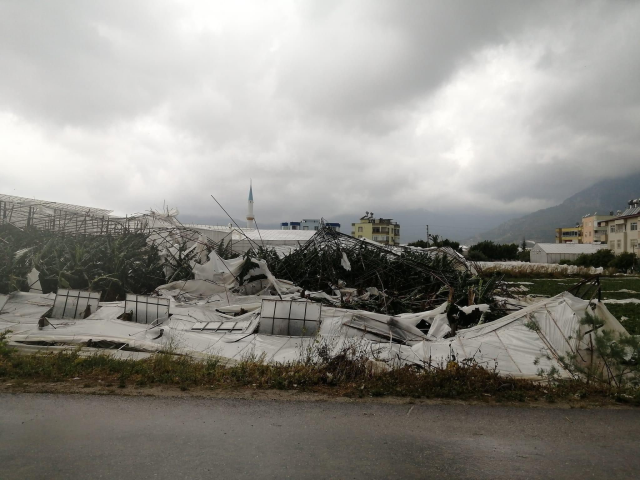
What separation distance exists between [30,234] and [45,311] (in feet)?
20.2

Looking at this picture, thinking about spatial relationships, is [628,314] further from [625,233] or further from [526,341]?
[625,233]

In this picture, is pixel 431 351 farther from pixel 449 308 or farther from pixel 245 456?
pixel 245 456

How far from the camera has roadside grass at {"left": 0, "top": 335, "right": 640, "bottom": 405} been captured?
5.22 metres

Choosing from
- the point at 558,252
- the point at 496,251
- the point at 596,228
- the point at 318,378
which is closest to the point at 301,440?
the point at 318,378

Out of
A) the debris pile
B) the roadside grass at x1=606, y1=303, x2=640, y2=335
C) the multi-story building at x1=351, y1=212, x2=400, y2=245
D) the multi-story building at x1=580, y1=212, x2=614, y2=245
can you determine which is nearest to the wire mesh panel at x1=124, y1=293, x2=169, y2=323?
the debris pile

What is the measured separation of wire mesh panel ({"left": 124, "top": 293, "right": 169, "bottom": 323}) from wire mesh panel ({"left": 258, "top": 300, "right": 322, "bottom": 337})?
2.40m

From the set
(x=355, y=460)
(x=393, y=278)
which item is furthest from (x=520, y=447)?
(x=393, y=278)

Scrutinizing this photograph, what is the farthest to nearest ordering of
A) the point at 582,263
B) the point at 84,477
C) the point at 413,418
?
the point at 582,263, the point at 413,418, the point at 84,477

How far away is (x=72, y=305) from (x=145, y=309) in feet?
4.91

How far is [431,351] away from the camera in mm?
6715

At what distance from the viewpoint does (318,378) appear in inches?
222

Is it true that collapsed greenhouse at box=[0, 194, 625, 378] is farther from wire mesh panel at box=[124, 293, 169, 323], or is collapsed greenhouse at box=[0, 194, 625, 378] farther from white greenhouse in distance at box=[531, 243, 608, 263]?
white greenhouse in distance at box=[531, 243, 608, 263]

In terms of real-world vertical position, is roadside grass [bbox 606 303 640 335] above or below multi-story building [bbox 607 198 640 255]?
below

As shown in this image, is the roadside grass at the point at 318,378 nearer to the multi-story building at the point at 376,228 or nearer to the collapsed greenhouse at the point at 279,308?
the collapsed greenhouse at the point at 279,308
